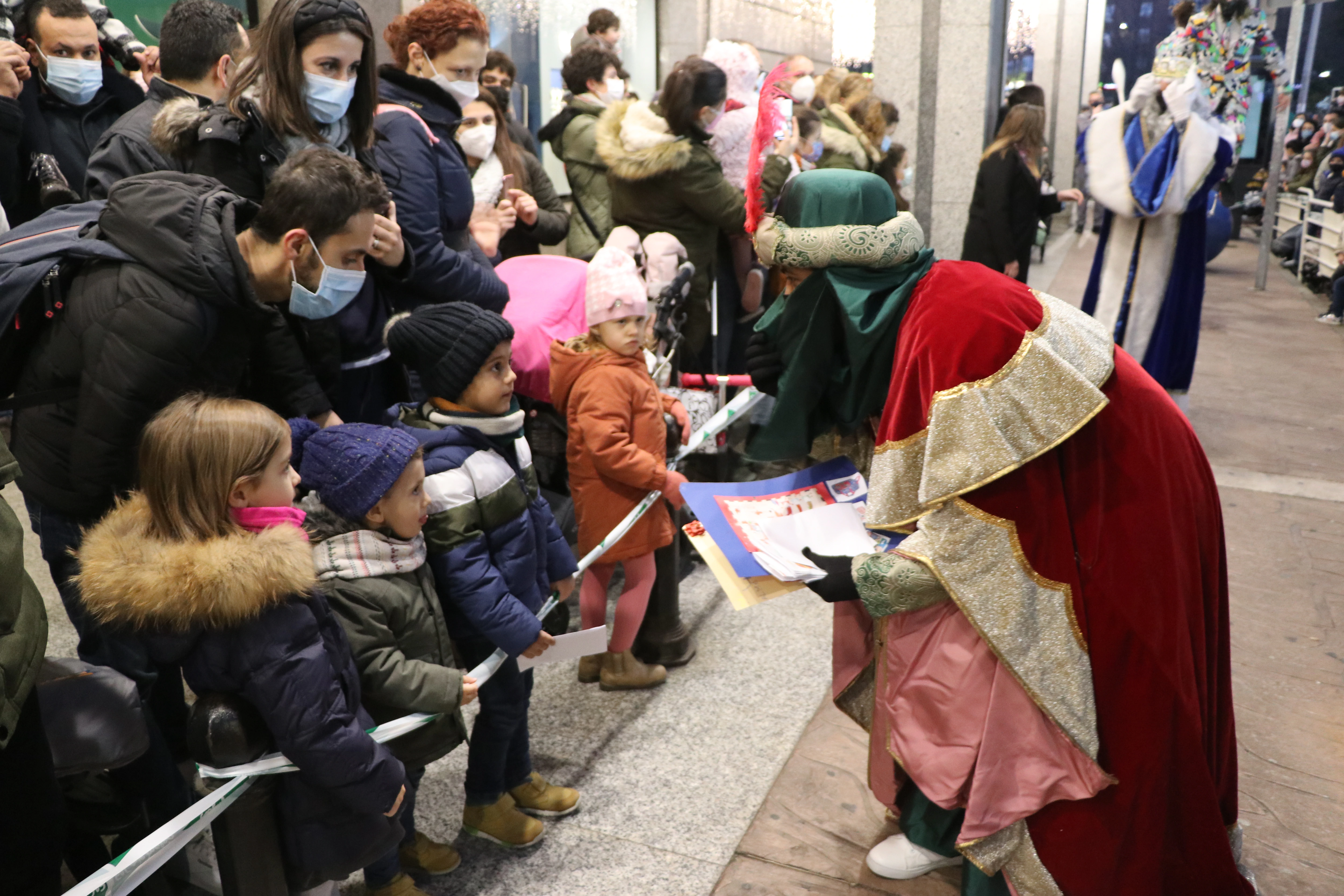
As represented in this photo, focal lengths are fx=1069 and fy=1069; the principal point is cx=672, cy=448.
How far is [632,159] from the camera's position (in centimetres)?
498

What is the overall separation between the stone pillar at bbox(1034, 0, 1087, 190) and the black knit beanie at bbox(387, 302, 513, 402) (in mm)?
20439

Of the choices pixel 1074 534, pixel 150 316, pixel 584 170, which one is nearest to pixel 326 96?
pixel 150 316

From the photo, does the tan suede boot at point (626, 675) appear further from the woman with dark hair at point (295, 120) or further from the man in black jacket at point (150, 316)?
the man in black jacket at point (150, 316)

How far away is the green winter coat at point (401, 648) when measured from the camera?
2.25m

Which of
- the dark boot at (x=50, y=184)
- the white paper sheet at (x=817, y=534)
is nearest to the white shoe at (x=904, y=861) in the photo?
the white paper sheet at (x=817, y=534)

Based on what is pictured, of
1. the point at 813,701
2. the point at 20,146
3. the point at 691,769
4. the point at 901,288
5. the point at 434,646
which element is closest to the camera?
the point at 901,288

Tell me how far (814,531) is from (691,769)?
1.10 m

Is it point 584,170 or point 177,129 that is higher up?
point 177,129

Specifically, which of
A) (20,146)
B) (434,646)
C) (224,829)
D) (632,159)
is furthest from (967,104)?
(224,829)

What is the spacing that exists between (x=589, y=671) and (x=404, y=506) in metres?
1.72

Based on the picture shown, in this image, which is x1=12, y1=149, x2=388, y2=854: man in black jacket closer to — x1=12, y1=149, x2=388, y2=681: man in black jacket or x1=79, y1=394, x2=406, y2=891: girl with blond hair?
x1=12, y1=149, x2=388, y2=681: man in black jacket

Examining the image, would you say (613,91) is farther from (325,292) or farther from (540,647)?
(540,647)

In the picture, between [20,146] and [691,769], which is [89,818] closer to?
[691,769]

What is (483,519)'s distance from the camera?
8.45ft
